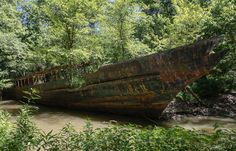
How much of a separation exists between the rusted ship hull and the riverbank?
1388 millimetres

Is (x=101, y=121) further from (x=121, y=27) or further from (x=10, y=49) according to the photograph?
(x=10, y=49)

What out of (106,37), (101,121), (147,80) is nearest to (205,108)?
(147,80)

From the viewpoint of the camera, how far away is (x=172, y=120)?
476 inches

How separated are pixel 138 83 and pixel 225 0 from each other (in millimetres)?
9800

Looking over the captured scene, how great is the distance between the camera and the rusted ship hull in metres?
10.2

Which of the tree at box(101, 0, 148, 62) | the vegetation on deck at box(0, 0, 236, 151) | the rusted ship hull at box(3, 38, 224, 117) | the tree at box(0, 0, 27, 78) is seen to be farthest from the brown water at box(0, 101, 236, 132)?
the tree at box(0, 0, 27, 78)

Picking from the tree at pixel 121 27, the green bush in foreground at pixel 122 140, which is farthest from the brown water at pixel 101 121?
the green bush in foreground at pixel 122 140

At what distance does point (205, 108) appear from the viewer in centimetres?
1398

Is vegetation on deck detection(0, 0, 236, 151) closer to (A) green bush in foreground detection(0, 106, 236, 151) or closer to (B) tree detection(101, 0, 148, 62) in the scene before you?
(B) tree detection(101, 0, 148, 62)

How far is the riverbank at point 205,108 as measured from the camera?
12933 mm

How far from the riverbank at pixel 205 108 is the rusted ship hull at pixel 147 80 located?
1388 millimetres

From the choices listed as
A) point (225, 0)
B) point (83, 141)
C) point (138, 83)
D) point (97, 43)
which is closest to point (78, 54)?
point (97, 43)

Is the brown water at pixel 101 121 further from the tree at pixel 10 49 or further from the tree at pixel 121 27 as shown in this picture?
the tree at pixel 10 49

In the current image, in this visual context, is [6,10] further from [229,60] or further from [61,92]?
[229,60]
